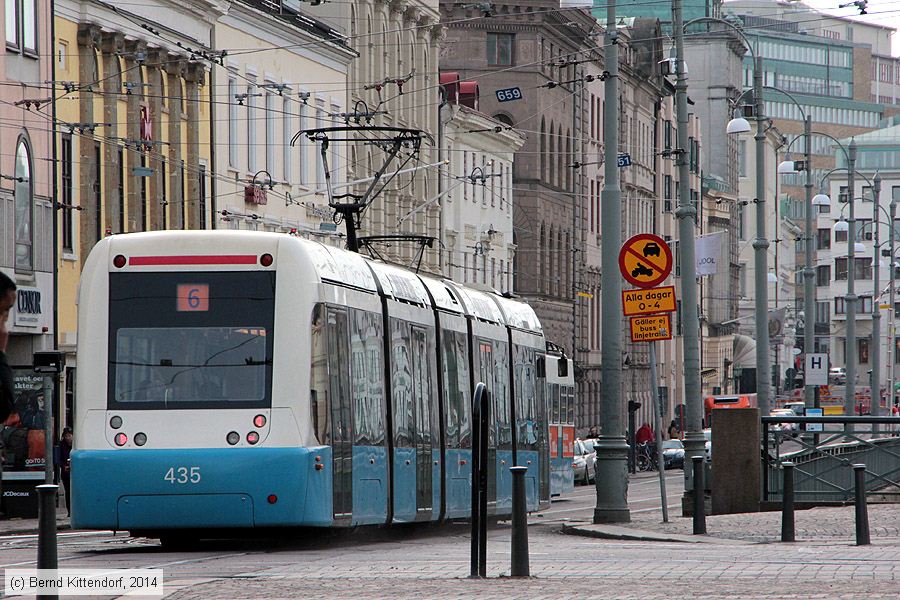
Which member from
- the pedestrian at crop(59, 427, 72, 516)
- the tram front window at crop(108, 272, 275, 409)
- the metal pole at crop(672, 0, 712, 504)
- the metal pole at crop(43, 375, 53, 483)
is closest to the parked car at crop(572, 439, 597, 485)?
the pedestrian at crop(59, 427, 72, 516)

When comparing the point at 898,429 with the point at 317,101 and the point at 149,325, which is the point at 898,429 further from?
the point at 317,101

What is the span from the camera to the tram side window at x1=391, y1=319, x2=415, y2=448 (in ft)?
73.5

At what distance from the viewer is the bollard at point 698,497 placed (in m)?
22.5

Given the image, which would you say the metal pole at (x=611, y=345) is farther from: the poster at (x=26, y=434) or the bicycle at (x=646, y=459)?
the bicycle at (x=646, y=459)

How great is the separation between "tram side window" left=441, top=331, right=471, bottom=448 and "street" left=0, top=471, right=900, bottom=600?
121cm

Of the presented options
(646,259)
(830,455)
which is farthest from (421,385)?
(830,455)

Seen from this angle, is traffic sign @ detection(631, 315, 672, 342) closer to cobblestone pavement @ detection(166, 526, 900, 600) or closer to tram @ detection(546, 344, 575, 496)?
cobblestone pavement @ detection(166, 526, 900, 600)

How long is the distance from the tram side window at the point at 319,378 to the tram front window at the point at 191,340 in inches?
16.1

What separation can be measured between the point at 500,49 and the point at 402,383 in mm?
62960

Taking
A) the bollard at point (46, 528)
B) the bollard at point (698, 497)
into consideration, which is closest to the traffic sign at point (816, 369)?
the bollard at point (698, 497)

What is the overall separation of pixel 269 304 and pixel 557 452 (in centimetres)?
1892

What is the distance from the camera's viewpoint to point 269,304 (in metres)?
19.4

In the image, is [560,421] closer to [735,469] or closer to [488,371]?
[735,469]

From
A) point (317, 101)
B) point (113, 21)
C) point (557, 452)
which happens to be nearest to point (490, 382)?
point (557, 452)
